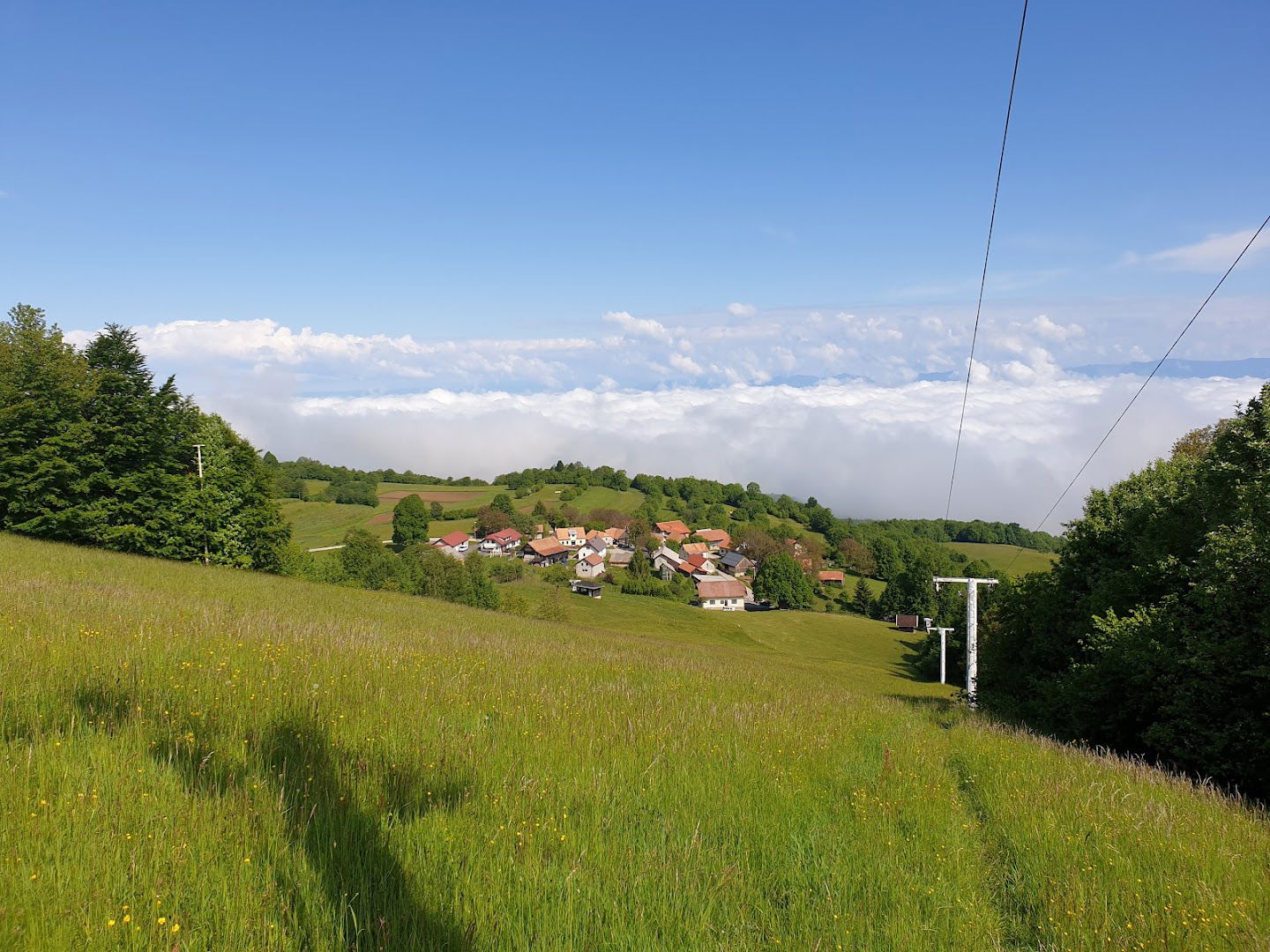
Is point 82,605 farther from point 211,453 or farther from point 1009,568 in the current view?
point 1009,568

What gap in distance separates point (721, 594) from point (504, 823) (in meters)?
124

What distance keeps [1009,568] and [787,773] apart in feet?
440

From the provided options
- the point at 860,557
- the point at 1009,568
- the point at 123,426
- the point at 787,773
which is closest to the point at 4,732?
the point at 787,773

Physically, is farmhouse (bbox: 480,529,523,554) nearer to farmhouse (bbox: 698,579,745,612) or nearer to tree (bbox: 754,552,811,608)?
farmhouse (bbox: 698,579,745,612)

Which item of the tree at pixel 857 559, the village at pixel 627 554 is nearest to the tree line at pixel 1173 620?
the village at pixel 627 554

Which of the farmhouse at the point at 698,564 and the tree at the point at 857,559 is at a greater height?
the tree at the point at 857,559

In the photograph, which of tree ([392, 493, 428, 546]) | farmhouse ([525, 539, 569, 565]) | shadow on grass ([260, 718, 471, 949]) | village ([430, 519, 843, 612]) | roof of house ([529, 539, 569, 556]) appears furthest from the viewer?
roof of house ([529, 539, 569, 556])

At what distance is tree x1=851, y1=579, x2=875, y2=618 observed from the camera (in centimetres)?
12188

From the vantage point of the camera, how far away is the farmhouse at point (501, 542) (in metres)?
141

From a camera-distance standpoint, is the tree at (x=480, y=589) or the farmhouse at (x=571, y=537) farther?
the farmhouse at (x=571, y=537)

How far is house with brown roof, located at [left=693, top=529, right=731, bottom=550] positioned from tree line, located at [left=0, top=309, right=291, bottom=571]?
123293 millimetres

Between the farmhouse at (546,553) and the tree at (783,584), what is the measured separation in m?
40.8

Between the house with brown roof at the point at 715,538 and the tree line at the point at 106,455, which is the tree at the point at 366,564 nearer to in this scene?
the tree line at the point at 106,455

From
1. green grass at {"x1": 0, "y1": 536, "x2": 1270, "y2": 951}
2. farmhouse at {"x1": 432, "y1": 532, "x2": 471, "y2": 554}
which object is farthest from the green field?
green grass at {"x1": 0, "y1": 536, "x2": 1270, "y2": 951}
